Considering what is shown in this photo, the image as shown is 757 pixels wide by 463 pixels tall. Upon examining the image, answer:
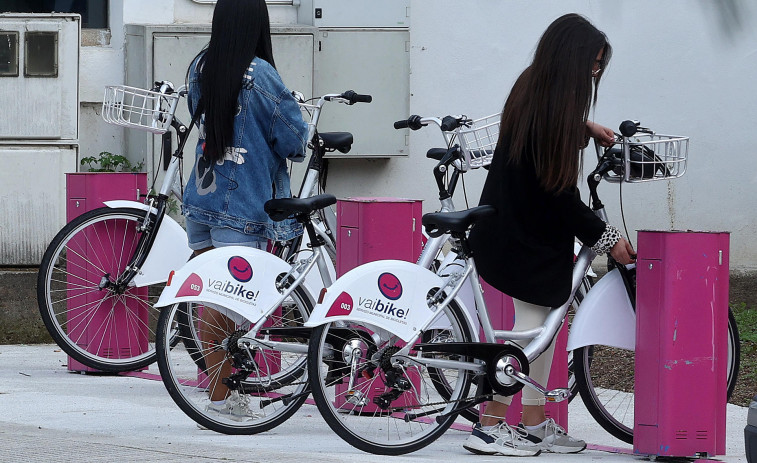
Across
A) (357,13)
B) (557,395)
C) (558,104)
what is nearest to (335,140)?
(558,104)

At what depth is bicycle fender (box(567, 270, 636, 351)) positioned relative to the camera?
17.7ft

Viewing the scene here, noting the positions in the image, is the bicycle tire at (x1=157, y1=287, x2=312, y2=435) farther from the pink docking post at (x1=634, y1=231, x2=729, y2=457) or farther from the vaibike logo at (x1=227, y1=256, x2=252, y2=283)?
the pink docking post at (x1=634, y1=231, x2=729, y2=457)

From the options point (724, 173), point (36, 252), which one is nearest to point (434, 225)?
point (36, 252)

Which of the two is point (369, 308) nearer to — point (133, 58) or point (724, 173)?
point (133, 58)

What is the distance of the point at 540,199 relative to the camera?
17.3ft

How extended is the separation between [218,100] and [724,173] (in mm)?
5241

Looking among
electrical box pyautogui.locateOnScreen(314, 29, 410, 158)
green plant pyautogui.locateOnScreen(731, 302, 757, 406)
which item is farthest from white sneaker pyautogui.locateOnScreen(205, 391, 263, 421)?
electrical box pyautogui.locateOnScreen(314, 29, 410, 158)

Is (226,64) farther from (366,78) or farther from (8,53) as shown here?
(366,78)

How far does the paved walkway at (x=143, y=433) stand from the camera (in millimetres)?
4984

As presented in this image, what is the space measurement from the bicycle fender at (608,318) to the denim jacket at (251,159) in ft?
4.56

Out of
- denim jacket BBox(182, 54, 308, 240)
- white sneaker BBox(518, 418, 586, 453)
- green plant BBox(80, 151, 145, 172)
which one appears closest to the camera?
white sneaker BBox(518, 418, 586, 453)

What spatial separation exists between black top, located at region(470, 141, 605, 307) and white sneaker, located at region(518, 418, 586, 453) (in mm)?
534

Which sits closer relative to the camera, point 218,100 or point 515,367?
point 515,367

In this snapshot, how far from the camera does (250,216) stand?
5.69m
